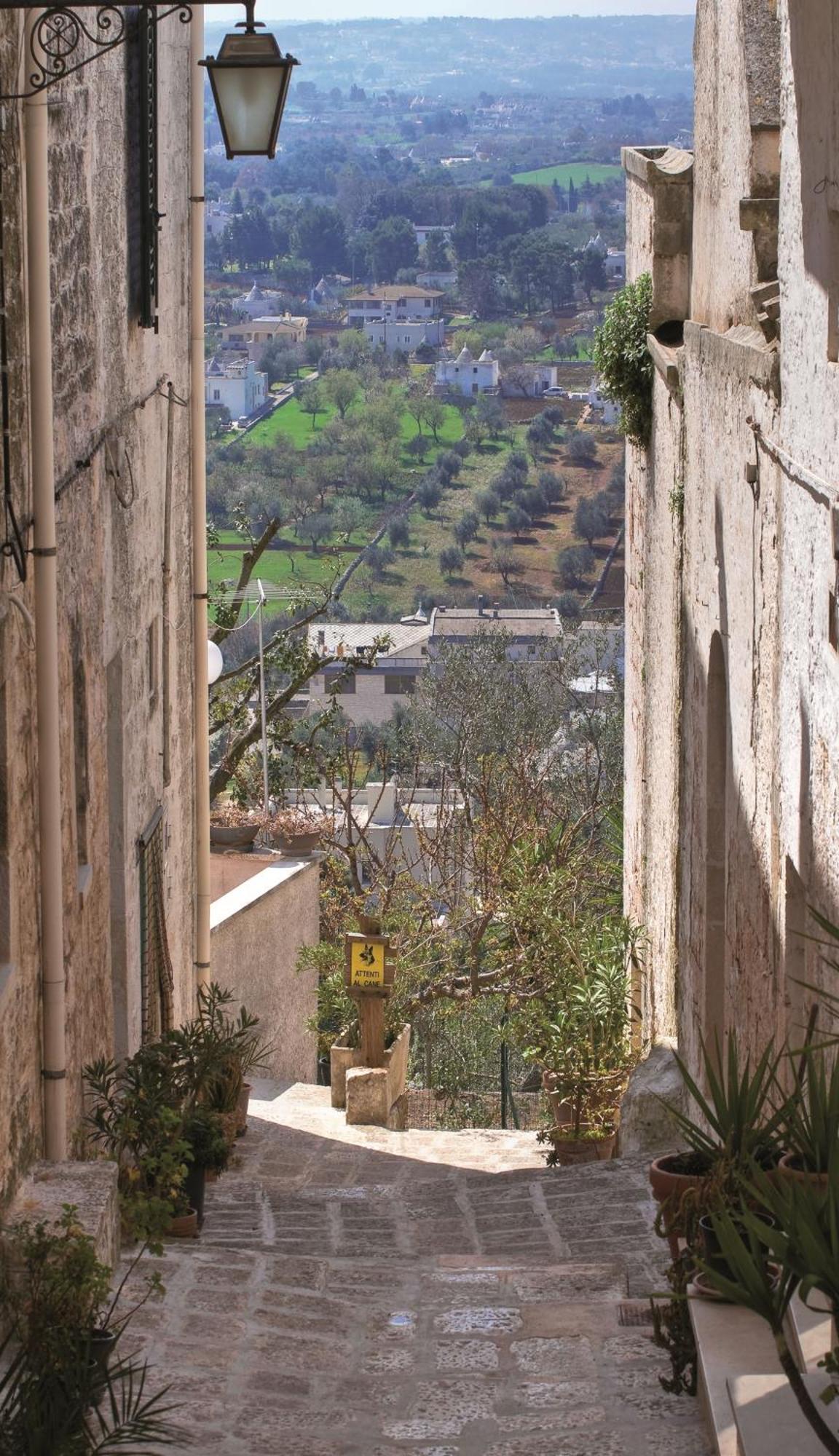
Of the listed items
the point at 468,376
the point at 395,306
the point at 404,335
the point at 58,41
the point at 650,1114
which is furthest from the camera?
the point at 395,306

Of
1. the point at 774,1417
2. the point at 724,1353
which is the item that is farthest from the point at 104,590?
the point at 774,1417

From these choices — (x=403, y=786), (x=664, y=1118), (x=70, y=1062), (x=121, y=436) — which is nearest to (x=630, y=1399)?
(x=70, y=1062)

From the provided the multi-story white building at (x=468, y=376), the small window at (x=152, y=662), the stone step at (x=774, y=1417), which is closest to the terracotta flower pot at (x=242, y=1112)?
the small window at (x=152, y=662)

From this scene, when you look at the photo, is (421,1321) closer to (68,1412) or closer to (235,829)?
(68,1412)

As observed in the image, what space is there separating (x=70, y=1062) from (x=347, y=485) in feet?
150

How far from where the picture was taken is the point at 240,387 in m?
57.4

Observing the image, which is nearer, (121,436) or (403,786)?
(121,436)

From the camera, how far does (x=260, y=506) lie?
45531 millimetres

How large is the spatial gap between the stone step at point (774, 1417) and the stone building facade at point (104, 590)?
2594 millimetres

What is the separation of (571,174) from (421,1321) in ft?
292

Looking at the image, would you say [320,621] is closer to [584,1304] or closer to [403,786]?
[403,786]

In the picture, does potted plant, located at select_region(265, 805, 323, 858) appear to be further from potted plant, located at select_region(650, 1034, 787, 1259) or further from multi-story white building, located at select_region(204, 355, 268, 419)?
multi-story white building, located at select_region(204, 355, 268, 419)

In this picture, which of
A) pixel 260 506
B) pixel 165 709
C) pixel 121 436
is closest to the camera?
pixel 121 436

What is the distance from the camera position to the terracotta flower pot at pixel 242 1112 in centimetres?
1043
